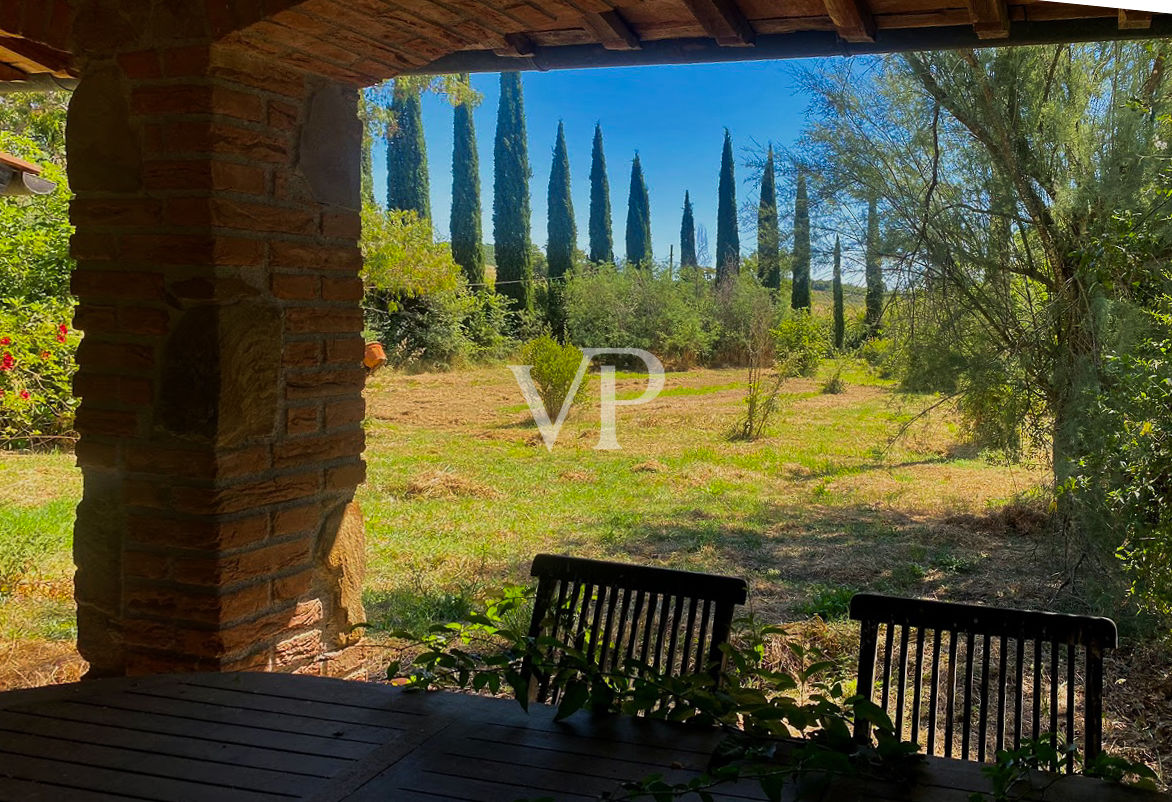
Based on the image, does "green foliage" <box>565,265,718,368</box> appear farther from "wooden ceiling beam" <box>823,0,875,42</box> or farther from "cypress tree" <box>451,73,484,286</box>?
"wooden ceiling beam" <box>823,0,875,42</box>

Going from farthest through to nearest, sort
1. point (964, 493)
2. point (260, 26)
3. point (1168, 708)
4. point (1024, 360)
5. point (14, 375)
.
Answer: point (964, 493) < point (14, 375) < point (1024, 360) < point (1168, 708) < point (260, 26)

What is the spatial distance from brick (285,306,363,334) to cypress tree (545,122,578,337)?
1238 cm

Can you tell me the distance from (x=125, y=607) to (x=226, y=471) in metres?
0.38

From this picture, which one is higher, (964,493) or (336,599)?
(336,599)

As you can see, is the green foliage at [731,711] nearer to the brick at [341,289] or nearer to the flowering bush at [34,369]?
the brick at [341,289]

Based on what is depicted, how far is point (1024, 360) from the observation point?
472cm

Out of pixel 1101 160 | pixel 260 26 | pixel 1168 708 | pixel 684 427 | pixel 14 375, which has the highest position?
pixel 1101 160

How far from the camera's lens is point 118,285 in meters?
1.78

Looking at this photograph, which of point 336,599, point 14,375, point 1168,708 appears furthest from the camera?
point 14,375

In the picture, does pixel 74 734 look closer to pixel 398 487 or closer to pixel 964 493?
pixel 398 487

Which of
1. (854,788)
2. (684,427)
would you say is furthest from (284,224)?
(684,427)

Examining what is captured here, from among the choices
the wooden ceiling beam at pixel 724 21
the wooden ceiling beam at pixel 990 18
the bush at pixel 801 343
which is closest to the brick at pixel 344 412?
the wooden ceiling beam at pixel 724 21

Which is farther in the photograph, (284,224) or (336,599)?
(336,599)

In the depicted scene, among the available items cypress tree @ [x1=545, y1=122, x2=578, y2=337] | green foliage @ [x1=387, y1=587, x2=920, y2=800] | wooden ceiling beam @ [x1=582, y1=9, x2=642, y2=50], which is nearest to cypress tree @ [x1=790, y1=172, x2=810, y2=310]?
wooden ceiling beam @ [x1=582, y1=9, x2=642, y2=50]
